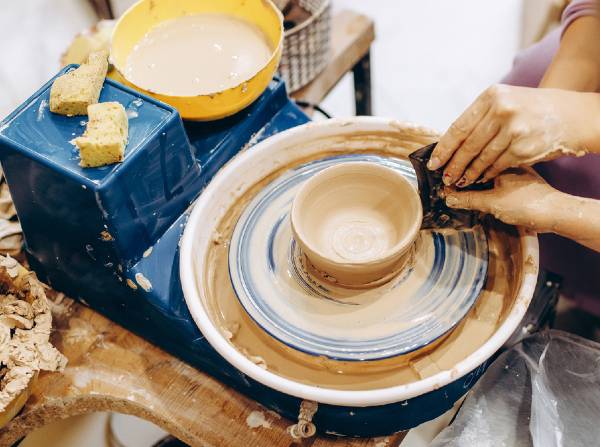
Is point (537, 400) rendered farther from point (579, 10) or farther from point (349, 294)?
point (579, 10)

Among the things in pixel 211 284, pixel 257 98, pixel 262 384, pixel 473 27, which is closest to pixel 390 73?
pixel 473 27

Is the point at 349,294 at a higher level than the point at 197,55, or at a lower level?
lower

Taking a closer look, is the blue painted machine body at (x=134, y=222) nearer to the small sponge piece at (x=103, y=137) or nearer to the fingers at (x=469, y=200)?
the small sponge piece at (x=103, y=137)

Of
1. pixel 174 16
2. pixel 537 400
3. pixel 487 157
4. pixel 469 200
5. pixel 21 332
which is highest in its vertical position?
pixel 174 16

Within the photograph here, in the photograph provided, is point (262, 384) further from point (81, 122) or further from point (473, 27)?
point (473, 27)

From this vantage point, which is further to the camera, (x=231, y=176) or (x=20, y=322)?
(x=231, y=176)

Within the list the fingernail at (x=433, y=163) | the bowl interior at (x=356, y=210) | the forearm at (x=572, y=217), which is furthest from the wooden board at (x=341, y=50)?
the forearm at (x=572, y=217)

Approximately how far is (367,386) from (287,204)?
45 cm

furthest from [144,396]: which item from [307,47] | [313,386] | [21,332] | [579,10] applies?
[579,10]

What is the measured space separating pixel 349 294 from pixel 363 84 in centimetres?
121

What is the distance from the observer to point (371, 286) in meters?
1.25

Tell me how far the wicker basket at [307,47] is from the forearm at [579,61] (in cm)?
68

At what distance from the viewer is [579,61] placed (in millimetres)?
1438

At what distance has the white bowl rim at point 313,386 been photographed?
1.05 m
